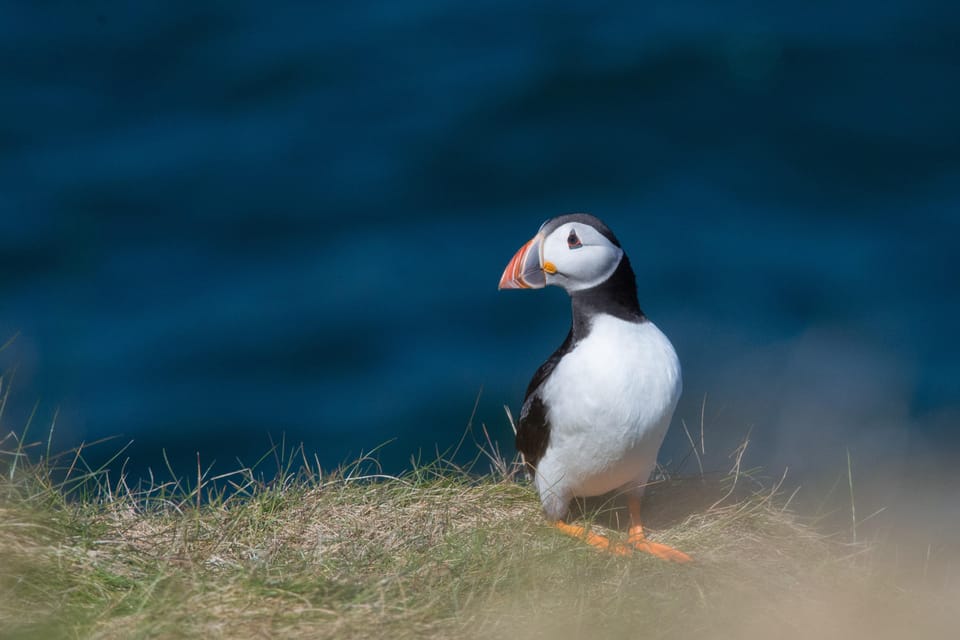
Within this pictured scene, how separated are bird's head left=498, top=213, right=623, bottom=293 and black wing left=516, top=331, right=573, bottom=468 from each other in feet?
0.78

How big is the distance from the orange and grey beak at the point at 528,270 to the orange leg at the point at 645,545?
2.98ft

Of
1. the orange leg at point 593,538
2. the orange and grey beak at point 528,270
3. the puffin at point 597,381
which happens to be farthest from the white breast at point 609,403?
the orange and grey beak at point 528,270

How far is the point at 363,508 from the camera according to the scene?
4.88 meters

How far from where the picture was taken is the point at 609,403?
15.1ft

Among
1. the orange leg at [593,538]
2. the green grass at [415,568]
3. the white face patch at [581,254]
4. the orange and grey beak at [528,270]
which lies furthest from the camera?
the orange and grey beak at [528,270]

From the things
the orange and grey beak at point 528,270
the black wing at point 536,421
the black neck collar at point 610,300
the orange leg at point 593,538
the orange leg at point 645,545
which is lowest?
the orange leg at point 645,545

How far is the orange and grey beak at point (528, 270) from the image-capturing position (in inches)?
189

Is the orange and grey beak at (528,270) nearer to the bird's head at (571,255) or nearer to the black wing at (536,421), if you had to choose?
the bird's head at (571,255)

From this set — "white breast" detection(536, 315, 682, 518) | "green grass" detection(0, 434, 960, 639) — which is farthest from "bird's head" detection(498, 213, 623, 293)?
"green grass" detection(0, 434, 960, 639)

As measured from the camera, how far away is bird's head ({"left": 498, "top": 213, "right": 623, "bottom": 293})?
4684mm

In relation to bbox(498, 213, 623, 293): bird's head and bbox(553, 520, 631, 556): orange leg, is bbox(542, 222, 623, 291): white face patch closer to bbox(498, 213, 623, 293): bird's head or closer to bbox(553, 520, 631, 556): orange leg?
bbox(498, 213, 623, 293): bird's head

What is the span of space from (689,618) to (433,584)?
76 cm

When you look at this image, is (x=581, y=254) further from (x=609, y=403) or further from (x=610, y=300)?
(x=609, y=403)

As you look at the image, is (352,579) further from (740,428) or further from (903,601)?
(740,428)
